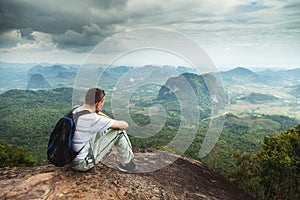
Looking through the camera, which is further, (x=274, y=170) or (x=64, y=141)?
(x=274, y=170)

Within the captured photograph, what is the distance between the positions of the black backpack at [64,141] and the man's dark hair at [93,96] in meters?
0.18

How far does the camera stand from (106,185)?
4098mm

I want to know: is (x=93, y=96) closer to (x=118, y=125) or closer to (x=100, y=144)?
(x=118, y=125)

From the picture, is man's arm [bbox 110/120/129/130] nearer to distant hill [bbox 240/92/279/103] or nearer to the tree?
the tree

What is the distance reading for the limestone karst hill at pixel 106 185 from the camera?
147 inches

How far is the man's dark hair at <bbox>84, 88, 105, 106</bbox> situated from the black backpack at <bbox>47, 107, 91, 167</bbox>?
0.18 m

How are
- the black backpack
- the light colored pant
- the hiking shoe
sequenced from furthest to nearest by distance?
the hiking shoe → the light colored pant → the black backpack

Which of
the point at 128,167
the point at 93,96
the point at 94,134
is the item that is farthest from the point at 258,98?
the point at 93,96

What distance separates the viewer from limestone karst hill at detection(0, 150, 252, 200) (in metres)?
3.74

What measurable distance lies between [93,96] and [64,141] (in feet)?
2.81

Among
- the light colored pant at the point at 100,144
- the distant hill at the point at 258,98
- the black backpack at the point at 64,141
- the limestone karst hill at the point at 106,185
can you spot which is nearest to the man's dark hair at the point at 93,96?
the black backpack at the point at 64,141

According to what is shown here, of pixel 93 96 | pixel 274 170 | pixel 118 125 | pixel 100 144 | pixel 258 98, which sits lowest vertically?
pixel 258 98

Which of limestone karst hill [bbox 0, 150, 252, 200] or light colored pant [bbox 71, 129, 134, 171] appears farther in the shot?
light colored pant [bbox 71, 129, 134, 171]

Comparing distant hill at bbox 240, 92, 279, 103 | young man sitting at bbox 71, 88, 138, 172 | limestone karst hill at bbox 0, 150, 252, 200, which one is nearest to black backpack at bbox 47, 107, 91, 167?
young man sitting at bbox 71, 88, 138, 172
